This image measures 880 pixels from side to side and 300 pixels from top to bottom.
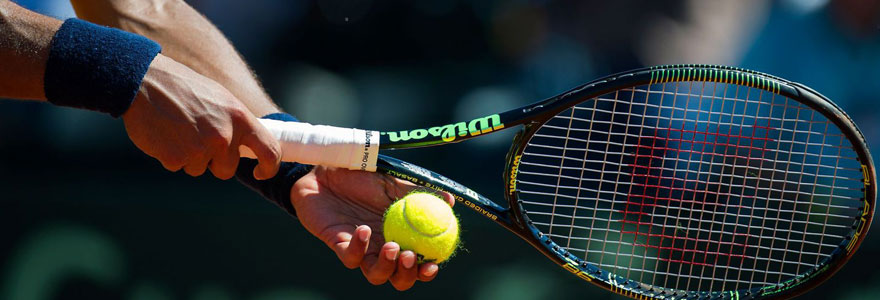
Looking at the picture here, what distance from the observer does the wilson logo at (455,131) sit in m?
2.31

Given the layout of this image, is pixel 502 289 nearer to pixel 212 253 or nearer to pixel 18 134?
pixel 212 253

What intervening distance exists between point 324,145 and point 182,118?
0.44 metres

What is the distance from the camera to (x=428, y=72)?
384cm

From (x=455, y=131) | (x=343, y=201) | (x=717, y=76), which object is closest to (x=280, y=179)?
(x=343, y=201)

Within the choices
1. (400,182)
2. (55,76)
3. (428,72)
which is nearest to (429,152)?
(428,72)

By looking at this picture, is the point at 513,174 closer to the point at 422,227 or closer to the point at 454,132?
the point at 454,132

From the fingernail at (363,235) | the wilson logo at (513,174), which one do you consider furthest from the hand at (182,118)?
the wilson logo at (513,174)

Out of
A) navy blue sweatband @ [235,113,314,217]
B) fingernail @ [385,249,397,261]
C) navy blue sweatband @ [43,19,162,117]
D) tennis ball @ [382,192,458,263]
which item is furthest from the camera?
navy blue sweatband @ [235,113,314,217]

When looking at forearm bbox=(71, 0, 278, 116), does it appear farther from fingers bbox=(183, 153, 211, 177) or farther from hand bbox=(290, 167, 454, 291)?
fingers bbox=(183, 153, 211, 177)

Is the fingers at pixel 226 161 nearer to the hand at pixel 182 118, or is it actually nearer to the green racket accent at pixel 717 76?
the hand at pixel 182 118

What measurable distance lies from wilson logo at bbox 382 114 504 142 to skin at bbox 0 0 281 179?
52 cm

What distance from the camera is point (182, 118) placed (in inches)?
72.5

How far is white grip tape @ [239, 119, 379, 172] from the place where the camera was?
7.00 feet

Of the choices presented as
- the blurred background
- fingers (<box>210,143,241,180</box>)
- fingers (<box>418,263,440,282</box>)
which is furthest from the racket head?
fingers (<box>210,143,241,180</box>)
